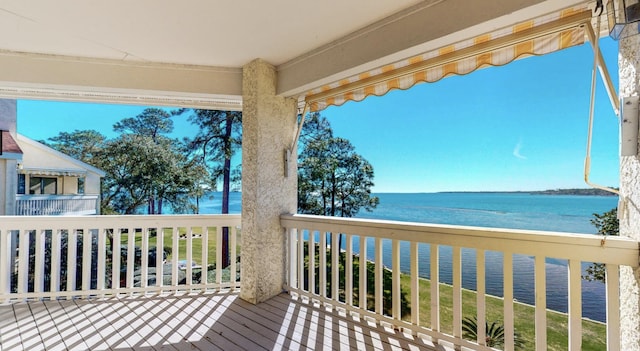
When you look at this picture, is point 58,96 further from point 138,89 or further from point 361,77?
Answer: point 361,77

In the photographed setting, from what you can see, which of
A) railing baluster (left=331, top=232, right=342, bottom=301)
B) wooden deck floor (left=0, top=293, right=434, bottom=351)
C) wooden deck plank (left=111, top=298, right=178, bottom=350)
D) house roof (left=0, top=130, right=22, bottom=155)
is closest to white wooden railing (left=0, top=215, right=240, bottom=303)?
wooden deck floor (left=0, top=293, right=434, bottom=351)

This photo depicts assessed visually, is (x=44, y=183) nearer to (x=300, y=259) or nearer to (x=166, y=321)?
(x=166, y=321)

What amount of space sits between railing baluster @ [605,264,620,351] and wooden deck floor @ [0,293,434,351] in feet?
3.32

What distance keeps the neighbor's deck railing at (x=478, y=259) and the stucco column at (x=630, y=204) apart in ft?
0.26

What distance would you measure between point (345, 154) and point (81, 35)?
513 centimetres

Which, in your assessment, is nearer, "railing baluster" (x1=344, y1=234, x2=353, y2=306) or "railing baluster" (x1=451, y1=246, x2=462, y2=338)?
"railing baluster" (x1=451, y1=246, x2=462, y2=338)

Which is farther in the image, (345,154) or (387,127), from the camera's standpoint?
(387,127)

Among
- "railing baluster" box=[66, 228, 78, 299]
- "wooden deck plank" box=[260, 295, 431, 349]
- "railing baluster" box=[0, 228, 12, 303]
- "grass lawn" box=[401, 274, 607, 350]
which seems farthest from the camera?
"grass lawn" box=[401, 274, 607, 350]

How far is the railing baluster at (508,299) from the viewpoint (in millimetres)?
1843

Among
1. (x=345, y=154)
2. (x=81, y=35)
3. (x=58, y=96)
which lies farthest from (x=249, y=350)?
(x=345, y=154)

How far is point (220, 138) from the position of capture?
679cm

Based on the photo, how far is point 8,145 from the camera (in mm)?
4367

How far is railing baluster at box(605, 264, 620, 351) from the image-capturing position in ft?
4.95

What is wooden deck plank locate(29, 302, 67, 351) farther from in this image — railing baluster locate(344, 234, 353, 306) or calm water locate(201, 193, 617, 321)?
calm water locate(201, 193, 617, 321)
